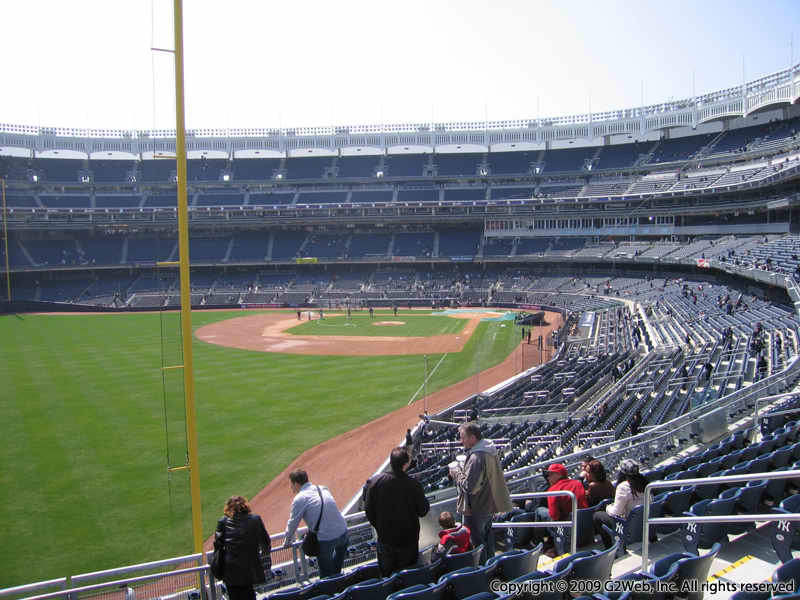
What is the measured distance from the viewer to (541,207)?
6588cm

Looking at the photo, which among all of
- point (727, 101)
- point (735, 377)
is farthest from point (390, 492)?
point (727, 101)

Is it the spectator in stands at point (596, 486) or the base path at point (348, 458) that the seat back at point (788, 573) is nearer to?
the spectator in stands at point (596, 486)

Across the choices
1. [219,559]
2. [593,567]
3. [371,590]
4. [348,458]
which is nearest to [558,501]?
[593,567]

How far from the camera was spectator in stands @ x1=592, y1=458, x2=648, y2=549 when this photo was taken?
6.71 meters

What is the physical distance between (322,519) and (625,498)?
3.48 metres

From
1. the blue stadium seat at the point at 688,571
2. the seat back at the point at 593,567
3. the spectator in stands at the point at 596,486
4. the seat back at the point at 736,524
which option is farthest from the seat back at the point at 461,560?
the seat back at the point at 736,524

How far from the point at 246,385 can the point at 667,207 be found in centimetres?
4656

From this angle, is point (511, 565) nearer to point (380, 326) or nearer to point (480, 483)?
point (480, 483)

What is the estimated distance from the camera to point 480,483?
5.73m

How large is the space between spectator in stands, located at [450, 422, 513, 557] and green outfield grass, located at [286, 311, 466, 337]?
35374mm

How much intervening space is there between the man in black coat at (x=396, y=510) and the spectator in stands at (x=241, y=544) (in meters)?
1.05

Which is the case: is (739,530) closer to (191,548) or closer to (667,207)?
(191,548)

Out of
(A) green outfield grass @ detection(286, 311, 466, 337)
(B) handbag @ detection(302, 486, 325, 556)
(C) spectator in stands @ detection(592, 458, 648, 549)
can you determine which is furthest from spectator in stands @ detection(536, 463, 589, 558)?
(A) green outfield grass @ detection(286, 311, 466, 337)

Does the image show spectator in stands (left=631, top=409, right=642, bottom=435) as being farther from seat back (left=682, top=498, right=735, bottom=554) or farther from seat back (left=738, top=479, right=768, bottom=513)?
seat back (left=682, top=498, right=735, bottom=554)
